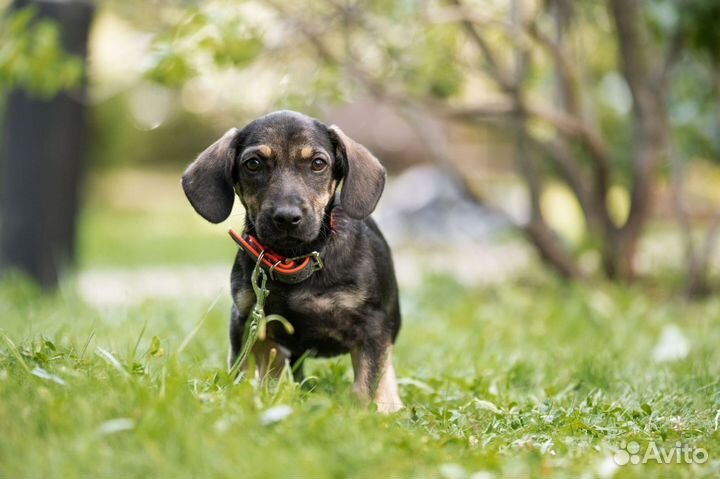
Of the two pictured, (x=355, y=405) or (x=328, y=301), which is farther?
(x=328, y=301)

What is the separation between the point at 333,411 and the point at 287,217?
1.02 meters

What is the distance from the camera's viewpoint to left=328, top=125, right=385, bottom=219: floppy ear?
442 cm

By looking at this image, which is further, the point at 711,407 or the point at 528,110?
the point at 528,110

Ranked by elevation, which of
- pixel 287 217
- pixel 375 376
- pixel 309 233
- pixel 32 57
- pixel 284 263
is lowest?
pixel 375 376

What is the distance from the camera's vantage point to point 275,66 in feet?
27.6

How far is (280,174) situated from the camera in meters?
4.34

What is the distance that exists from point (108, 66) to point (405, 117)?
9.02 ft

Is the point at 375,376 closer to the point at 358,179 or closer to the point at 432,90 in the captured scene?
the point at 358,179

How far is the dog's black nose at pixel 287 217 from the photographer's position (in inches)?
161

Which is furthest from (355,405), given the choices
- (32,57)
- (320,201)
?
(32,57)

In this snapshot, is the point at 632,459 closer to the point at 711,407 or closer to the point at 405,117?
the point at 711,407

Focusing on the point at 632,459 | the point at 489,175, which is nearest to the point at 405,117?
the point at 632,459

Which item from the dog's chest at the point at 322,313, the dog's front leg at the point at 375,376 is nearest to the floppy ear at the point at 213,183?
the dog's chest at the point at 322,313

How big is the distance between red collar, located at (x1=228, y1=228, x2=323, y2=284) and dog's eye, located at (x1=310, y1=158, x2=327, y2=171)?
0.40m
